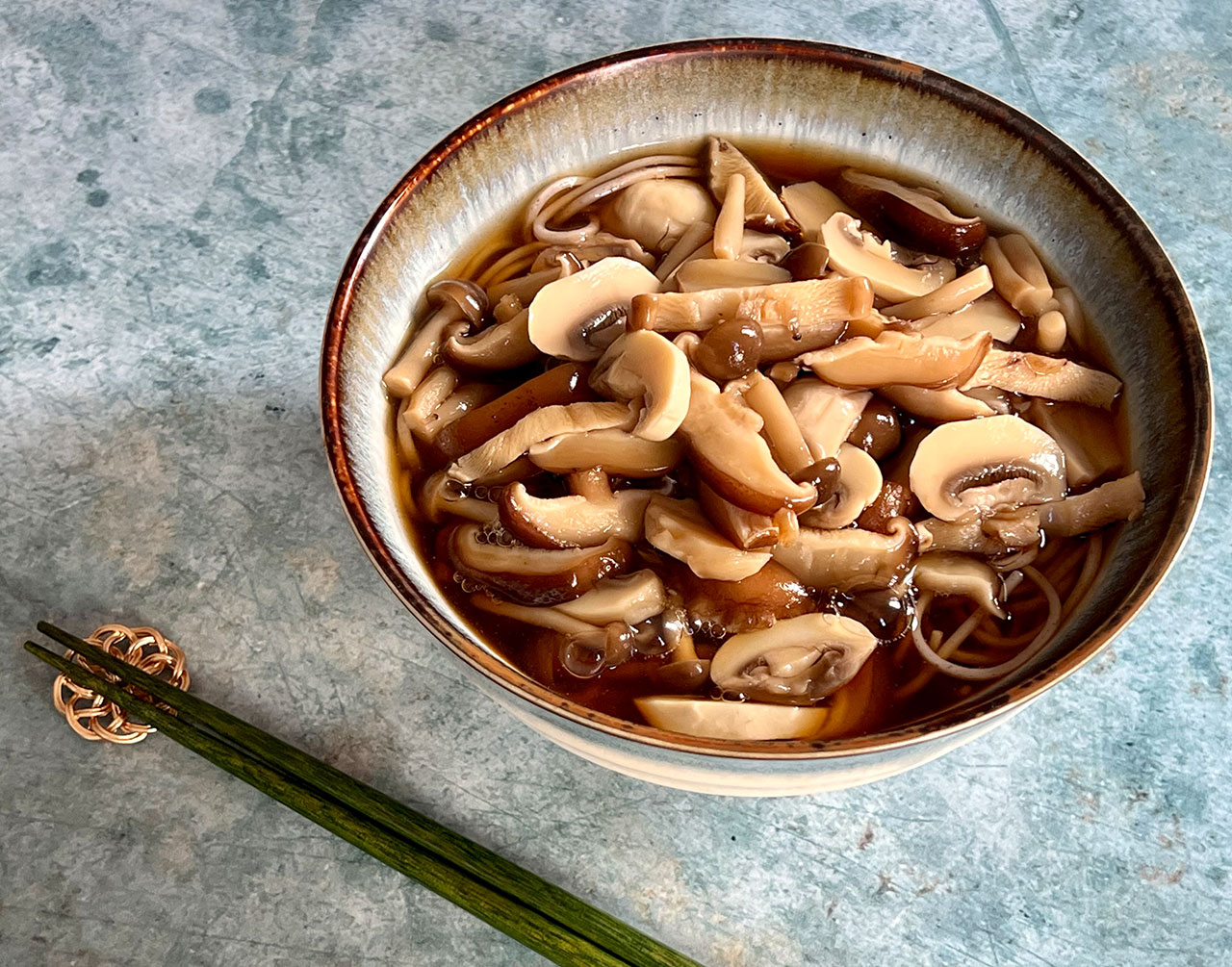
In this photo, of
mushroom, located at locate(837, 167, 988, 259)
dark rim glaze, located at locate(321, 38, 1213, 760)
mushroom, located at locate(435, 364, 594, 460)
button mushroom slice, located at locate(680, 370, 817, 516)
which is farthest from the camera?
mushroom, located at locate(837, 167, 988, 259)

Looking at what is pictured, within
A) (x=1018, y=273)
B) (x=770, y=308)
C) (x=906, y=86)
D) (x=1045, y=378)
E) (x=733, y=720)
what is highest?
(x=906, y=86)

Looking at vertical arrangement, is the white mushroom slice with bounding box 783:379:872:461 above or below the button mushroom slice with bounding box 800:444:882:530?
above

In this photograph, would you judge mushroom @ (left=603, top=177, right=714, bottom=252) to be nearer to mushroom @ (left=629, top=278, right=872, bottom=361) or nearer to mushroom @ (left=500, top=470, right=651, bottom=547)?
mushroom @ (left=629, top=278, right=872, bottom=361)

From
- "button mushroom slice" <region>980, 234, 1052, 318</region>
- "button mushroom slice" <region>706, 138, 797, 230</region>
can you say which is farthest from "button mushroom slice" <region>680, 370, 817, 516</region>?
"button mushroom slice" <region>980, 234, 1052, 318</region>

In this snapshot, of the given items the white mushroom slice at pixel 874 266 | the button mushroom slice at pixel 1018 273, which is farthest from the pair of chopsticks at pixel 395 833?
the button mushroom slice at pixel 1018 273

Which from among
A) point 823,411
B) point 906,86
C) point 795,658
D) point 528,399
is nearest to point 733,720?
point 795,658

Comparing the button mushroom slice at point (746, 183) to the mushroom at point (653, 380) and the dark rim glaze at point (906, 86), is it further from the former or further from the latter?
the mushroom at point (653, 380)

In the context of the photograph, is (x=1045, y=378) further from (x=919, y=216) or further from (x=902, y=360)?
(x=919, y=216)

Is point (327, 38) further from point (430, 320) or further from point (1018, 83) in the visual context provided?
point (1018, 83)
